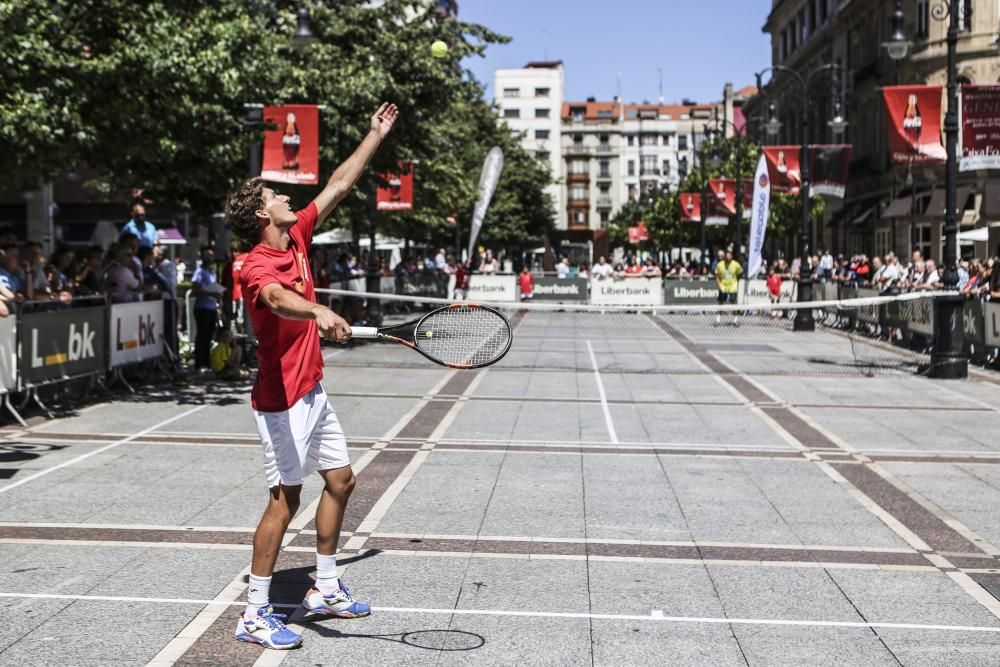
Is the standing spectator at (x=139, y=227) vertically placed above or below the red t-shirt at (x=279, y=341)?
above

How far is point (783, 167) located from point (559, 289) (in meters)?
11.7

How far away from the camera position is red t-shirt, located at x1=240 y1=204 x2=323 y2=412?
5.53m

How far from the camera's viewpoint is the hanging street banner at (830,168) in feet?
114

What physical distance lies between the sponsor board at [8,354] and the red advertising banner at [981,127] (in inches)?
562

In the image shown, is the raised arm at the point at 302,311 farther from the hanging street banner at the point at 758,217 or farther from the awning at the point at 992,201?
the awning at the point at 992,201

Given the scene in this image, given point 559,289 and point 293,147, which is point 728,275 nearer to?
point 559,289

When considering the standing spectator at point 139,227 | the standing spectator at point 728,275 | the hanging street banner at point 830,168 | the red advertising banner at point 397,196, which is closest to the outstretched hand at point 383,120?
the standing spectator at point 139,227

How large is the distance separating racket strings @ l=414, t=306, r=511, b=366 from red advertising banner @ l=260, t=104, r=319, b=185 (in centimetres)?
1420

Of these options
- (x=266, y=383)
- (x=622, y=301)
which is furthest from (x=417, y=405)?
(x=622, y=301)

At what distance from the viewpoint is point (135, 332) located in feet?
53.2

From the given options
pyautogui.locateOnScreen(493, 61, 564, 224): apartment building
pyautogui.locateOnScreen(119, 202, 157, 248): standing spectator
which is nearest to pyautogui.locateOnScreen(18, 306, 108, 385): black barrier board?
pyautogui.locateOnScreen(119, 202, 157, 248): standing spectator

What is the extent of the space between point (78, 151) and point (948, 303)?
12.2m

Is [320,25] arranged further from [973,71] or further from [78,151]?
[973,71]

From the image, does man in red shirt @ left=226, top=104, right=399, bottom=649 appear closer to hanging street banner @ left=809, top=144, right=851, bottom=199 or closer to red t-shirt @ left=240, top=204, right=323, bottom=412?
red t-shirt @ left=240, top=204, right=323, bottom=412
